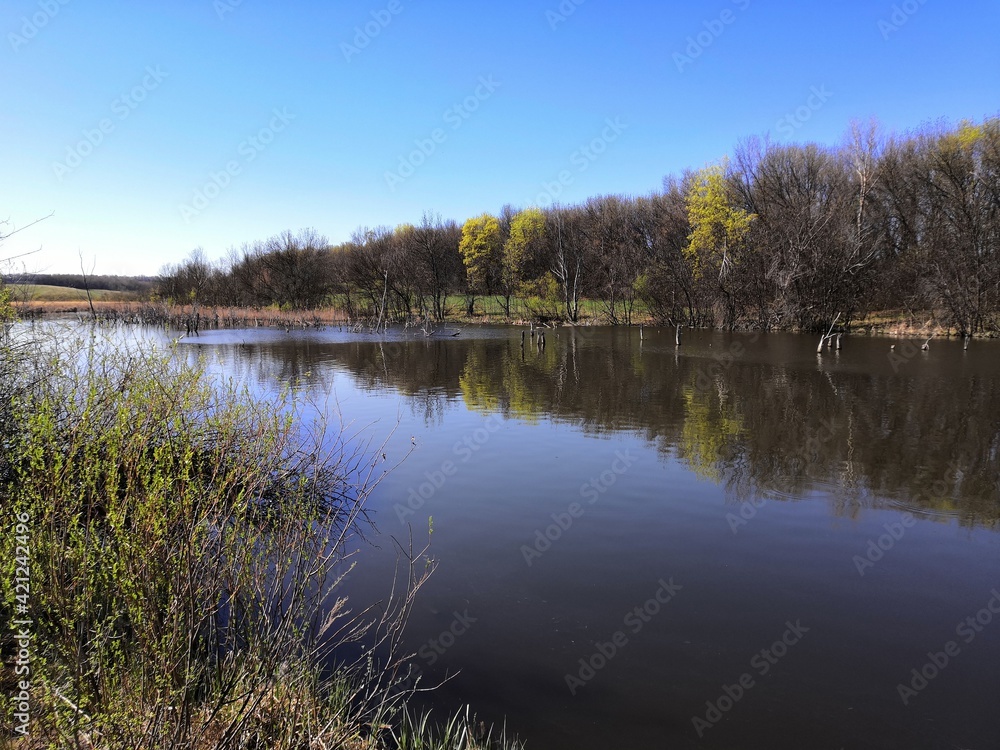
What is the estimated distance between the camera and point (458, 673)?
198 inches

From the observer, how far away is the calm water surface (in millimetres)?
4637

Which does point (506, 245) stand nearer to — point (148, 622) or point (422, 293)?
point (422, 293)

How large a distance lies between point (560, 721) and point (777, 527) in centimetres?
498

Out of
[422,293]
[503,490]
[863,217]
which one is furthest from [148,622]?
[422,293]

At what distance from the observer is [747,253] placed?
40.0m
